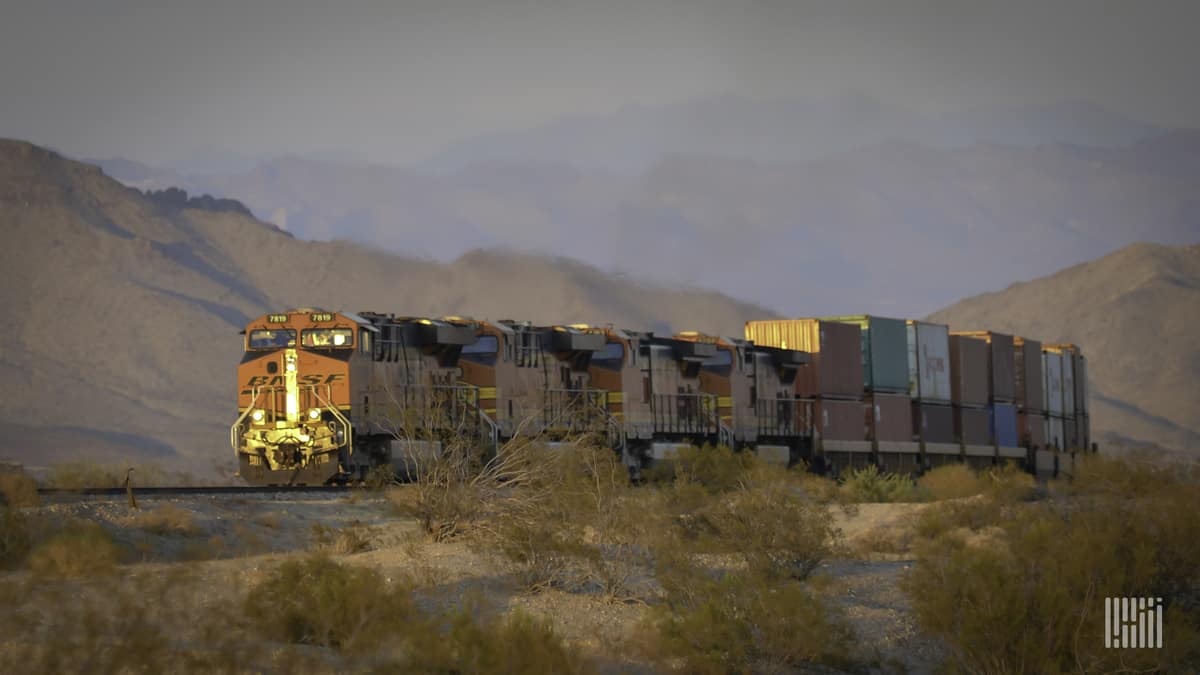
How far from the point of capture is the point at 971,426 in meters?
43.1

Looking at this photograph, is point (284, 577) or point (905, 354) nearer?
point (284, 577)

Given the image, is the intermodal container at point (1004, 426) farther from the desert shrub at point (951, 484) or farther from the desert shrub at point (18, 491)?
the desert shrub at point (18, 491)

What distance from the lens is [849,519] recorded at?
25.9 metres

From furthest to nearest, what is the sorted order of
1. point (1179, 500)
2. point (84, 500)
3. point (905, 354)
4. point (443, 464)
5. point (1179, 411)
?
point (1179, 411) → point (905, 354) → point (1179, 500) → point (84, 500) → point (443, 464)

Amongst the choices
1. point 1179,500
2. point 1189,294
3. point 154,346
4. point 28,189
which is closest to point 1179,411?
point 1189,294

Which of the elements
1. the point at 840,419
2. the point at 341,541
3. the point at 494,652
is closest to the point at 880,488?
the point at 840,419

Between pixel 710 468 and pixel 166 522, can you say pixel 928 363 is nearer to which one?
pixel 710 468

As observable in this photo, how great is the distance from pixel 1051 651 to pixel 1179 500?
950 cm

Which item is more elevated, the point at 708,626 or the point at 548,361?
the point at 548,361

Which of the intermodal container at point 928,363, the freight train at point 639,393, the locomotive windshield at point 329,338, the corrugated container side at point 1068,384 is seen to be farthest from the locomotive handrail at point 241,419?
the corrugated container side at point 1068,384

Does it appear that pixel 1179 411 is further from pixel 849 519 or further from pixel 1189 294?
pixel 849 519

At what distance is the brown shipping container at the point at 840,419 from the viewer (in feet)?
124

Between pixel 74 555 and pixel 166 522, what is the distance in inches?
166

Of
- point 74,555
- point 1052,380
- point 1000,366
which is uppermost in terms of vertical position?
point 1000,366
